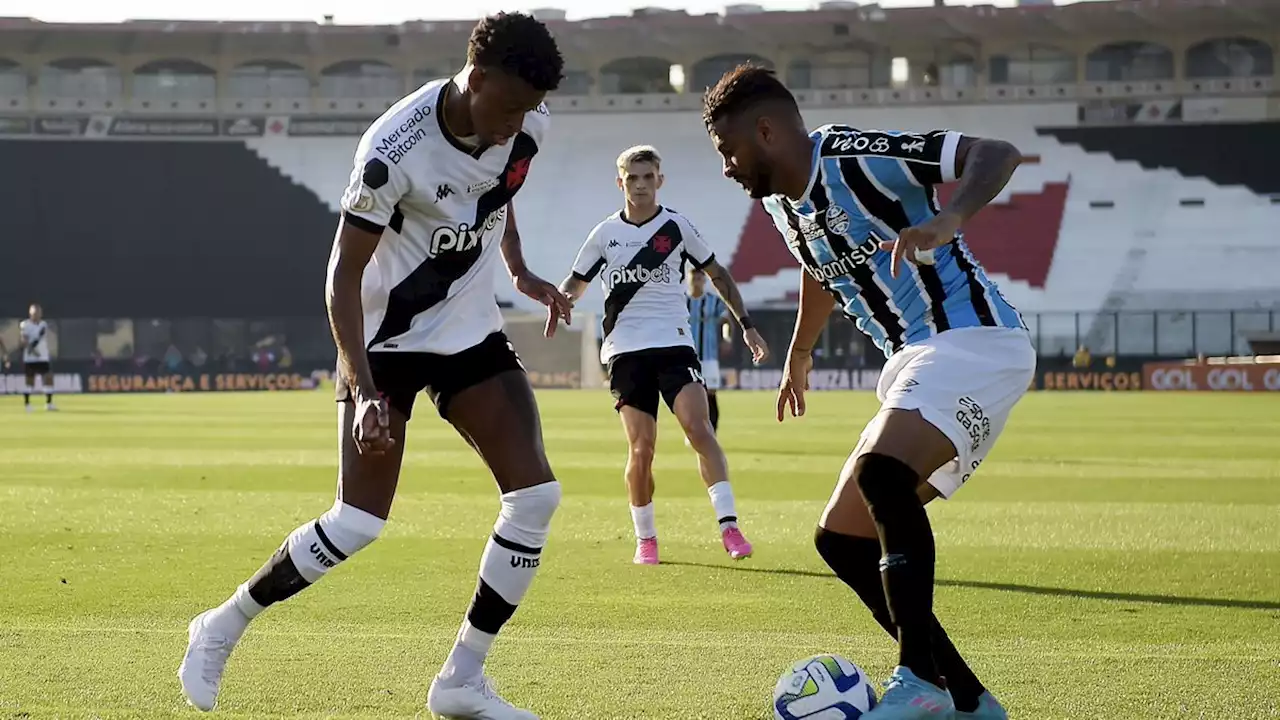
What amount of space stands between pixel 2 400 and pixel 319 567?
3624cm

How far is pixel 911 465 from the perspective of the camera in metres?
4.55

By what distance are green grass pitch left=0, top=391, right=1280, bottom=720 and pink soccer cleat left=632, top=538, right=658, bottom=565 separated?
4.5 inches

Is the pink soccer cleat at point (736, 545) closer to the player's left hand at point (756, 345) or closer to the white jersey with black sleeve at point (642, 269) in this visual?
the player's left hand at point (756, 345)

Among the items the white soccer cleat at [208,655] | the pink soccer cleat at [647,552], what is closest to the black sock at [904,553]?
the white soccer cleat at [208,655]

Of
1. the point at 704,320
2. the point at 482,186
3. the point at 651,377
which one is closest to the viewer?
the point at 482,186

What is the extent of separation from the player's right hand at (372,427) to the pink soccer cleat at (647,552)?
14.7ft

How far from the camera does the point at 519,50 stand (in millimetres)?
4574

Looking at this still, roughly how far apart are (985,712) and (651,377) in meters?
5.19

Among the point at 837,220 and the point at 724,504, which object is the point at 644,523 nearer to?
the point at 724,504

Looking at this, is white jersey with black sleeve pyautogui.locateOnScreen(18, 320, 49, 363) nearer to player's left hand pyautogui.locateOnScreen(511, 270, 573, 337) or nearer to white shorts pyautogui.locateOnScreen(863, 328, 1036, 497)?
player's left hand pyautogui.locateOnScreen(511, 270, 573, 337)

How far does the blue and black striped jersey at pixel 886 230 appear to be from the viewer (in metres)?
4.68

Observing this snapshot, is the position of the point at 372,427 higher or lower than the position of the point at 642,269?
higher

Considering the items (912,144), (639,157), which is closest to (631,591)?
(639,157)

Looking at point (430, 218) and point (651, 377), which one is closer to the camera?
point (430, 218)
